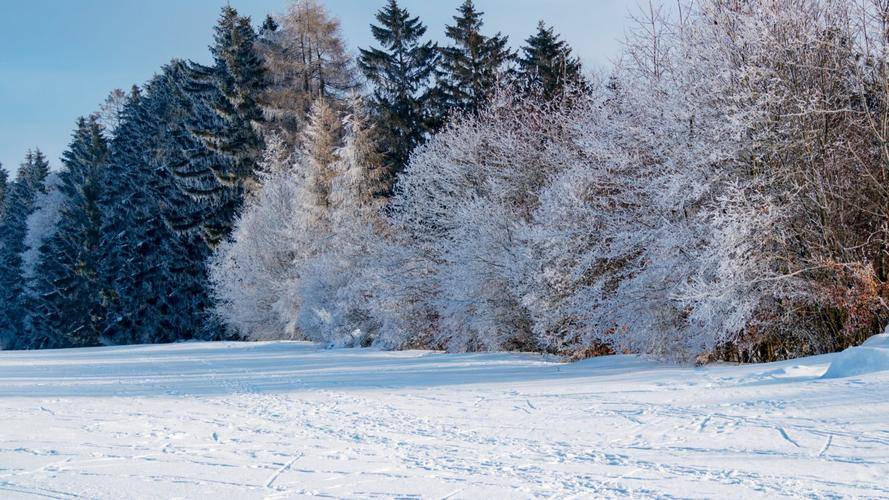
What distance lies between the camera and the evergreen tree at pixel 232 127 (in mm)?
37500

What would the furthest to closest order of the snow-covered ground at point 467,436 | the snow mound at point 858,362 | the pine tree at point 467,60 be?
the pine tree at point 467,60
the snow mound at point 858,362
the snow-covered ground at point 467,436

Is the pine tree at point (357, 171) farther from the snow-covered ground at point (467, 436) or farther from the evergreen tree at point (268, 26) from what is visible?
the evergreen tree at point (268, 26)

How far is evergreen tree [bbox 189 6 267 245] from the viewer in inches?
1476

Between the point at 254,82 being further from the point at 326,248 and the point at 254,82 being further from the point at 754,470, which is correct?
the point at 754,470

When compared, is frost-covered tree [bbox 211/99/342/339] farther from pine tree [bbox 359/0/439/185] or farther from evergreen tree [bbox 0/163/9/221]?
evergreen tree [bbox 0/163/9/221]

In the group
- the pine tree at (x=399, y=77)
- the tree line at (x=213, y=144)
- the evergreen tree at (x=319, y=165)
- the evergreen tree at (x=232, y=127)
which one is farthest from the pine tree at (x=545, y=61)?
the evergreen tree at (x=232, y=127)

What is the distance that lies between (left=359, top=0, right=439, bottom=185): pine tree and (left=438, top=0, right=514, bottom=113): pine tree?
90 cm

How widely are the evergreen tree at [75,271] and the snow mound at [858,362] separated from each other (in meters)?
39.5

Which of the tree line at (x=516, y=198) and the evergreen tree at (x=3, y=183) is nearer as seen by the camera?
the tree line at (x=516, y=198)

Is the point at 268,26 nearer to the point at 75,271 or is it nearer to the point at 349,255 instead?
the point at 75,271

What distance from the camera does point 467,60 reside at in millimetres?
31406

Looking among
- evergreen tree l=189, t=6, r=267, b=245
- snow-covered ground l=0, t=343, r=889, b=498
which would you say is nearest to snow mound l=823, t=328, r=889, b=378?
snow-covered ground l=0, t=343, r=889, b=498

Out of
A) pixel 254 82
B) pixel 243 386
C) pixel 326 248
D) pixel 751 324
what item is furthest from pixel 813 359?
pixel 254 82

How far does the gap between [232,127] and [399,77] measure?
35.0 feet
